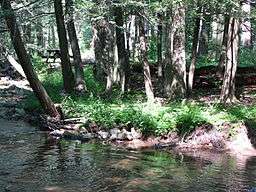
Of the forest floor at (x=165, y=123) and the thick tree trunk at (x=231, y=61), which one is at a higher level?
the thick tree trunk at (x=231, y=61)

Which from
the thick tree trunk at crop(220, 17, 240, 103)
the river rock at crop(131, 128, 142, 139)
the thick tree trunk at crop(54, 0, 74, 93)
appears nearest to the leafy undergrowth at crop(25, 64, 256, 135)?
the river rock at crop(131, 128, 142, 139)

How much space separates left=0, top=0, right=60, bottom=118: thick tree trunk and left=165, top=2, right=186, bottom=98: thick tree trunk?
4.55 metres

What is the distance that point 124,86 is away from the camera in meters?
20.0

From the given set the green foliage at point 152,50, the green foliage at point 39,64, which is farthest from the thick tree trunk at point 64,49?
the green foliage at point 39,64

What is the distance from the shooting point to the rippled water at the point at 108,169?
9.20m

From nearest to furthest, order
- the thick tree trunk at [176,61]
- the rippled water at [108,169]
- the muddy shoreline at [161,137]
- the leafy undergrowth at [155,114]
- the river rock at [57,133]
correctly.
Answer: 1. the rippled water at [108,169]
2. the muddy shoreline at [161,137]
3. the leafy undergrowth at [155,114]
4. the river rock at [57,133]
5. the thick tree trunk at [176,61]

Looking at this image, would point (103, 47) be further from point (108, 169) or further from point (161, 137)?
point (108, 169)

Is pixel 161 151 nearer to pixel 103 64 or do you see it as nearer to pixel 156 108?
pixel 156 108

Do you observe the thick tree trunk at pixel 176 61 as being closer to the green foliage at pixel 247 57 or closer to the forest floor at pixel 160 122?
the forest floor at pixel 160 122

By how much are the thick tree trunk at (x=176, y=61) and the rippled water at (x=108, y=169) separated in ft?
17.7

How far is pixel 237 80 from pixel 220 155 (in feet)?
25.5

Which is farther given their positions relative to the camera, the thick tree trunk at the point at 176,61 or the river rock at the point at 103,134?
the thick tree trunk at the point at 176,61

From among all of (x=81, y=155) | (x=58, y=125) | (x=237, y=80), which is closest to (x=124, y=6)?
(x=58, y=125)

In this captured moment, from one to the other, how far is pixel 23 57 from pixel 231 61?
670cm
